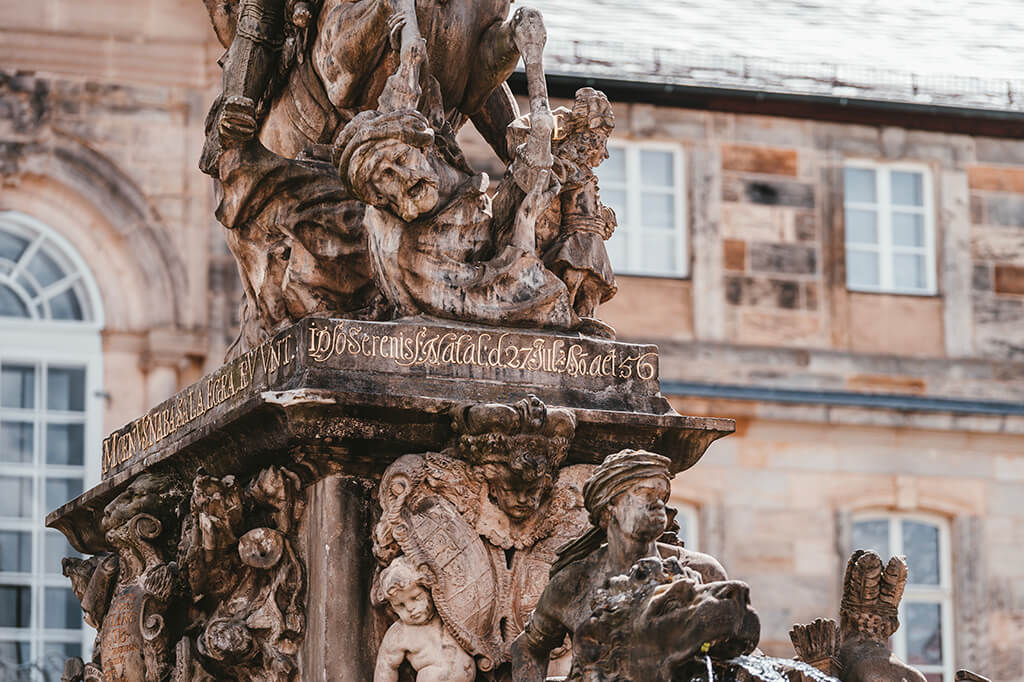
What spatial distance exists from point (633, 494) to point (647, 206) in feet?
60.6

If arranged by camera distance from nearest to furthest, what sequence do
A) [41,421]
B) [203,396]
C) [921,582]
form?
[203,396], [41,421], [921,582]

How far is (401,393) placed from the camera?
9.28m

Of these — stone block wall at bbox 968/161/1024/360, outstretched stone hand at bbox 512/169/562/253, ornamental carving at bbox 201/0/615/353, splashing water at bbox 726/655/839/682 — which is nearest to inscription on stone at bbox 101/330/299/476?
ornamental carving at bbox 201/0/615/353

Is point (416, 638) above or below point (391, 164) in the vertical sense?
below

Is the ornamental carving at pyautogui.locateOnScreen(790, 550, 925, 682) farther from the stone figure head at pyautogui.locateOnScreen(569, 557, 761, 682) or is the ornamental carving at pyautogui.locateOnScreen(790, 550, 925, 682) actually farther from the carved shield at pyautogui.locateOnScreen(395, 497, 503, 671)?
the stone figure head at pyautogui.locateOnScreen(569, 557, 761, 682)

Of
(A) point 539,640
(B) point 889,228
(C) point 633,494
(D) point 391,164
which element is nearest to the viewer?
(C) point 633,494

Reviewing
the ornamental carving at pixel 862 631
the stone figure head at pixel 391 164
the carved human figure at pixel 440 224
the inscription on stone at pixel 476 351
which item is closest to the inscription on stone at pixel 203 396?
the inscription on stone at pixel 476 351

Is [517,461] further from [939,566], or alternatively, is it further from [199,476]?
[939,566]

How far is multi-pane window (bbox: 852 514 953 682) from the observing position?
2636 centimetres

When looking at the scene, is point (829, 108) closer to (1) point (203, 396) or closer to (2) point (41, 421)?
(2) point (41, 421)

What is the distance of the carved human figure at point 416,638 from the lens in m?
9.13

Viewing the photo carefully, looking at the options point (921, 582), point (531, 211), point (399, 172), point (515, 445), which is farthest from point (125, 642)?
point (921, 582)

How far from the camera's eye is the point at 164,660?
10008 millimetres

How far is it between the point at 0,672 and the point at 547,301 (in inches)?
556
